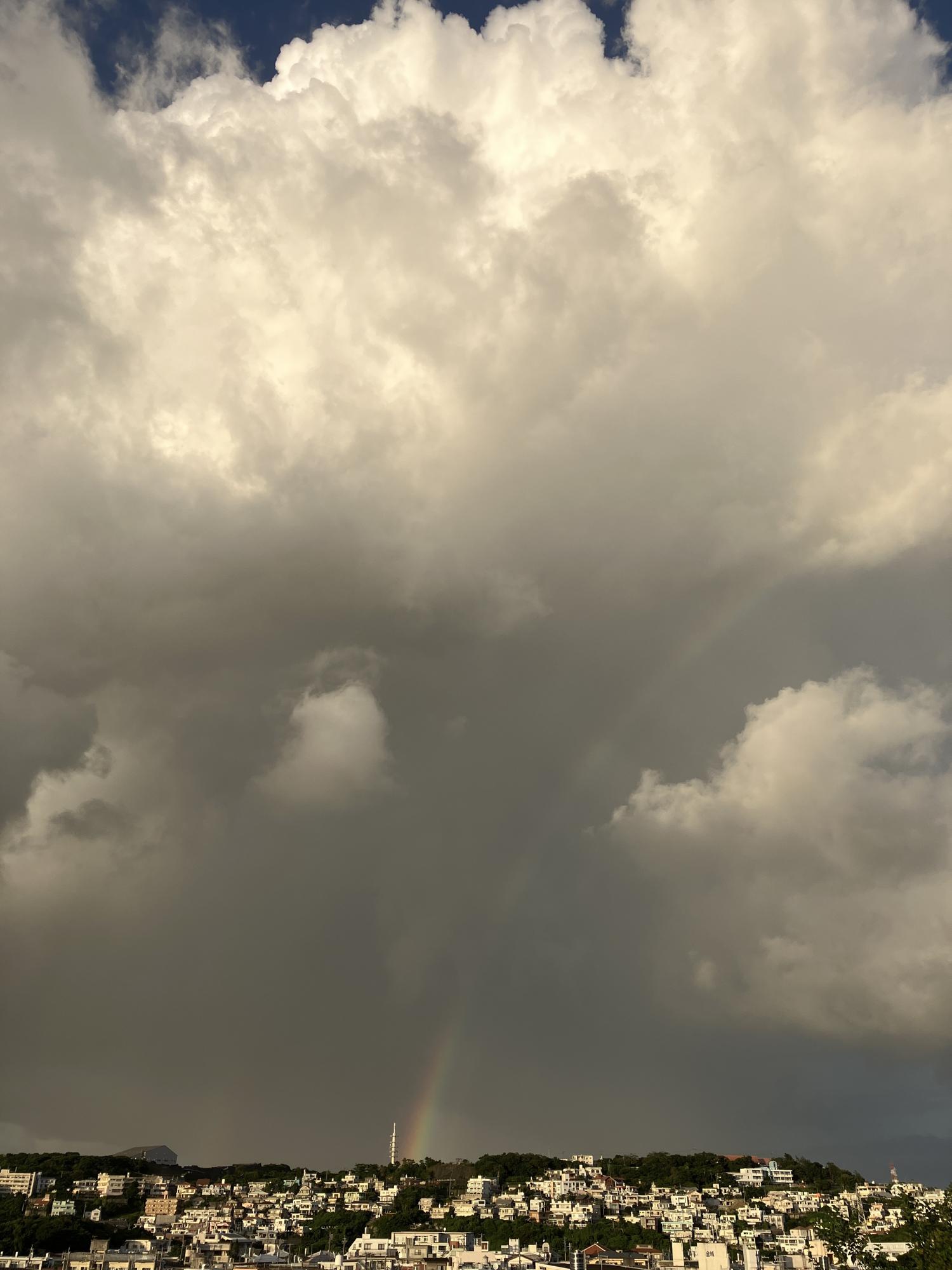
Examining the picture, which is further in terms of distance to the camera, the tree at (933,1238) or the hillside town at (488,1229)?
the hillside town at (488,1229)

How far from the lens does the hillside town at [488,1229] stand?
133625 mm

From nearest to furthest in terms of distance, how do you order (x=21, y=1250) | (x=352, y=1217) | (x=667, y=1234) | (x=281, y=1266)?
(x=281, y=1266), (x=21, y=1250), (x=667, y=1234), (x=352, y=1217)

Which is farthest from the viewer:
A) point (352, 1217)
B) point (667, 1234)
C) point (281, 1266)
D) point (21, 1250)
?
point (352, 1217)

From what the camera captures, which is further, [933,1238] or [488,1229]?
[488,1229]

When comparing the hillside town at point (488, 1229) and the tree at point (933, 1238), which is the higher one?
the hillside town at point (488, 1229)

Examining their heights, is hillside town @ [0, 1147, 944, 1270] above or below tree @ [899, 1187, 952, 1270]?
above

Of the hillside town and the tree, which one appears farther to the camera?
the hillside town

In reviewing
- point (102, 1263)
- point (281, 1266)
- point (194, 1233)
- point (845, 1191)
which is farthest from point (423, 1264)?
point (845, 1191)

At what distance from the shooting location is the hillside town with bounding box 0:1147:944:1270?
133625mm

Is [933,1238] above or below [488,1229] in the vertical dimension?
below

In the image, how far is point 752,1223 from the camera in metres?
165

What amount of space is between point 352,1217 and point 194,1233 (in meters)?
23.8

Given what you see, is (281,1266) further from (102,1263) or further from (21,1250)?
(21,1250)

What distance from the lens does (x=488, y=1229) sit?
157m
